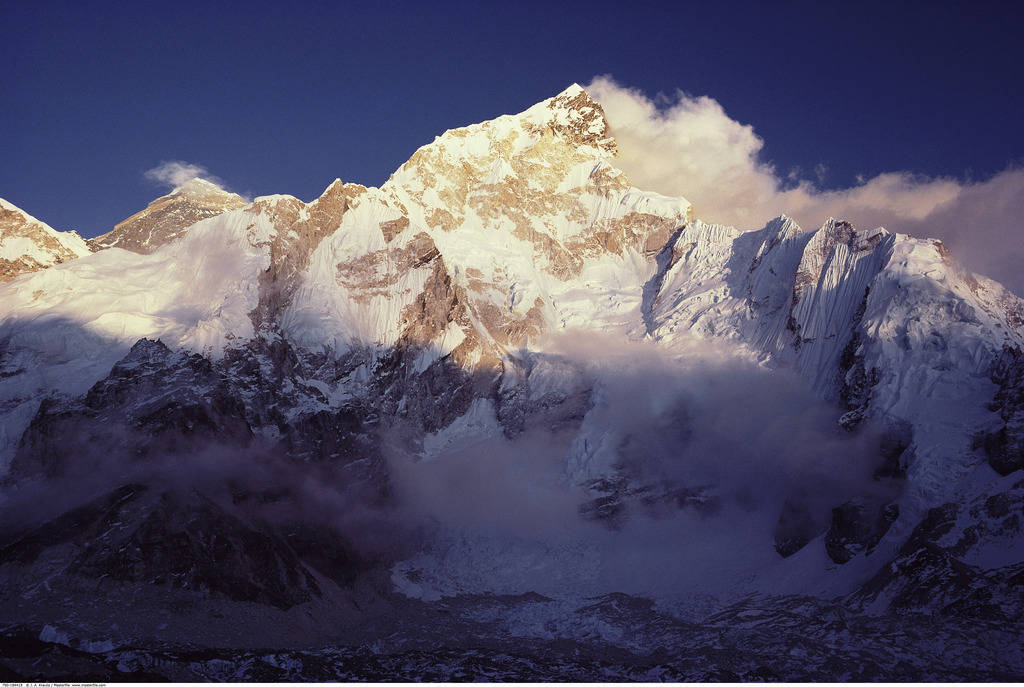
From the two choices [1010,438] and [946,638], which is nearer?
[946,638]

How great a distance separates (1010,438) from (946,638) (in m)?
Result: 40.3

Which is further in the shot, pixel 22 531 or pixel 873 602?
pixel 22 531

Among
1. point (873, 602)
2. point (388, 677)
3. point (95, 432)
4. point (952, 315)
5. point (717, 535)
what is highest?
point (952, 315)

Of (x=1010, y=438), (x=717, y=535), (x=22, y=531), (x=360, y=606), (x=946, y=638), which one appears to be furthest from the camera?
(x=717, y=535)

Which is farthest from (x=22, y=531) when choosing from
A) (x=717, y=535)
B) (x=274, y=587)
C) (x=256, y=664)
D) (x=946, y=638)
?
(x=946, y=638)

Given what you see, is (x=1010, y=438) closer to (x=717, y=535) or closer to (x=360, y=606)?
(x=717, y=535)

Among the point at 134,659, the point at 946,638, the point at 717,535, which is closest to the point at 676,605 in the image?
the point at 717,535

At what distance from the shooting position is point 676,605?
172125 mm

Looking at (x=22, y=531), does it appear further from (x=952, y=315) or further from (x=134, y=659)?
(x=952, y=315)

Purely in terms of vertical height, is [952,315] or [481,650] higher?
[952,315]

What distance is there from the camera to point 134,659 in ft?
446

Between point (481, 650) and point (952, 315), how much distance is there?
10627 centimetres

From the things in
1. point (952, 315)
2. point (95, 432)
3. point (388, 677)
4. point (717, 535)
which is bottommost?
point (388, 677)

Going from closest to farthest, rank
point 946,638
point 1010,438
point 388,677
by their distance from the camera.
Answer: point 946,638
point 388,677
point 1010,438
